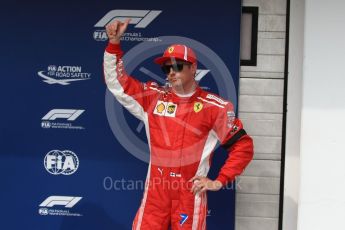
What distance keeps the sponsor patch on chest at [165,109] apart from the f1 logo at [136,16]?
76 cm

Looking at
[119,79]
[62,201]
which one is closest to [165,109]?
[119,79]

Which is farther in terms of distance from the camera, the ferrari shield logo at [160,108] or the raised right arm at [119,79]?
the ferrari shield logo at [160,108]

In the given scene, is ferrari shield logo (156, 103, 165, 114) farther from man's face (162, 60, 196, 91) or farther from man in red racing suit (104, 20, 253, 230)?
man's face (162, 60, 196, 91)

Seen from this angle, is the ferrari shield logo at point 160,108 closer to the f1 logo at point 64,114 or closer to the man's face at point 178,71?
the man's face at point 178,71

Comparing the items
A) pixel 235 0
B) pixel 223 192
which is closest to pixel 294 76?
pixel 235 0

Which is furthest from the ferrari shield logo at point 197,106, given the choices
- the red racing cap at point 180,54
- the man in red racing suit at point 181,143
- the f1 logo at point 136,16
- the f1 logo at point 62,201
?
the f1 logo at point 62,201

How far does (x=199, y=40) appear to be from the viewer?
3.53m

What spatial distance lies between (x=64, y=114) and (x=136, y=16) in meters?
0.86

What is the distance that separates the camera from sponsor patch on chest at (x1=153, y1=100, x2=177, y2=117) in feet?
9.84

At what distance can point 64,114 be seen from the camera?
3658 millimetres

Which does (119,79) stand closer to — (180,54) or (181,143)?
(180,54)

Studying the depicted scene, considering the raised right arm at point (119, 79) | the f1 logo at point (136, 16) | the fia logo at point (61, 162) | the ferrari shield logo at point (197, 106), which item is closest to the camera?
the raised right arm at point (119, 79)

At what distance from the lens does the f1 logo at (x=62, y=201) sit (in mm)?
→ 3715

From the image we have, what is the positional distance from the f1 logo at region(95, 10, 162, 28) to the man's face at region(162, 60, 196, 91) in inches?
26.8
